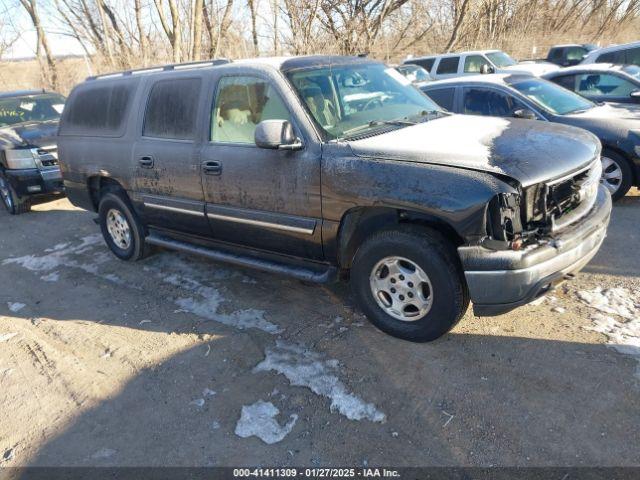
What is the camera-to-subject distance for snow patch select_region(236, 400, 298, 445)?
2795mm

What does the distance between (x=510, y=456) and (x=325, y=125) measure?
7.98 feet

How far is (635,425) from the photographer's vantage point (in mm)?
2588

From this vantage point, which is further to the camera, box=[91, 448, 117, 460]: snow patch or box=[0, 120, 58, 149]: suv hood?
box=[0, 120, 58, 149]: suv hood

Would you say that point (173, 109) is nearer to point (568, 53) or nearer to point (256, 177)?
point (256, 177)

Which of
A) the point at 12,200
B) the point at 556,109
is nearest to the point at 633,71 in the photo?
the point at 556,109

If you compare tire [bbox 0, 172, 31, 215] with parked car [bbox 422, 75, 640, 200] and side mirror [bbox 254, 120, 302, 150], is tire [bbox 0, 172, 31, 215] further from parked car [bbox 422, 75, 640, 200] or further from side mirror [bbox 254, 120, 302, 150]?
parked car [bbox 422, 75, 640, 200]

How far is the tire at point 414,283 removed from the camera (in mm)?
3141

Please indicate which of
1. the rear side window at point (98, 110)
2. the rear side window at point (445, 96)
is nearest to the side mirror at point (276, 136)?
the rear side window at point (98, 110)

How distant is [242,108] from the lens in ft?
13.2

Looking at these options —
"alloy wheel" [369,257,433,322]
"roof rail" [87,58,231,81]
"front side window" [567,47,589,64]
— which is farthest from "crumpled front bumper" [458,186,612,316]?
"front side window" [567,47,589,64]

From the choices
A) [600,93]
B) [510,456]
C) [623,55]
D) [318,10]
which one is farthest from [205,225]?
[318,10]

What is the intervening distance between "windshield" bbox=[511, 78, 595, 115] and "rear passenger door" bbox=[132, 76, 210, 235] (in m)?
4.54

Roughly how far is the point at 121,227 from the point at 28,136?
399 centimetres

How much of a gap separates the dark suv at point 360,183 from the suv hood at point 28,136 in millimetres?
3752
